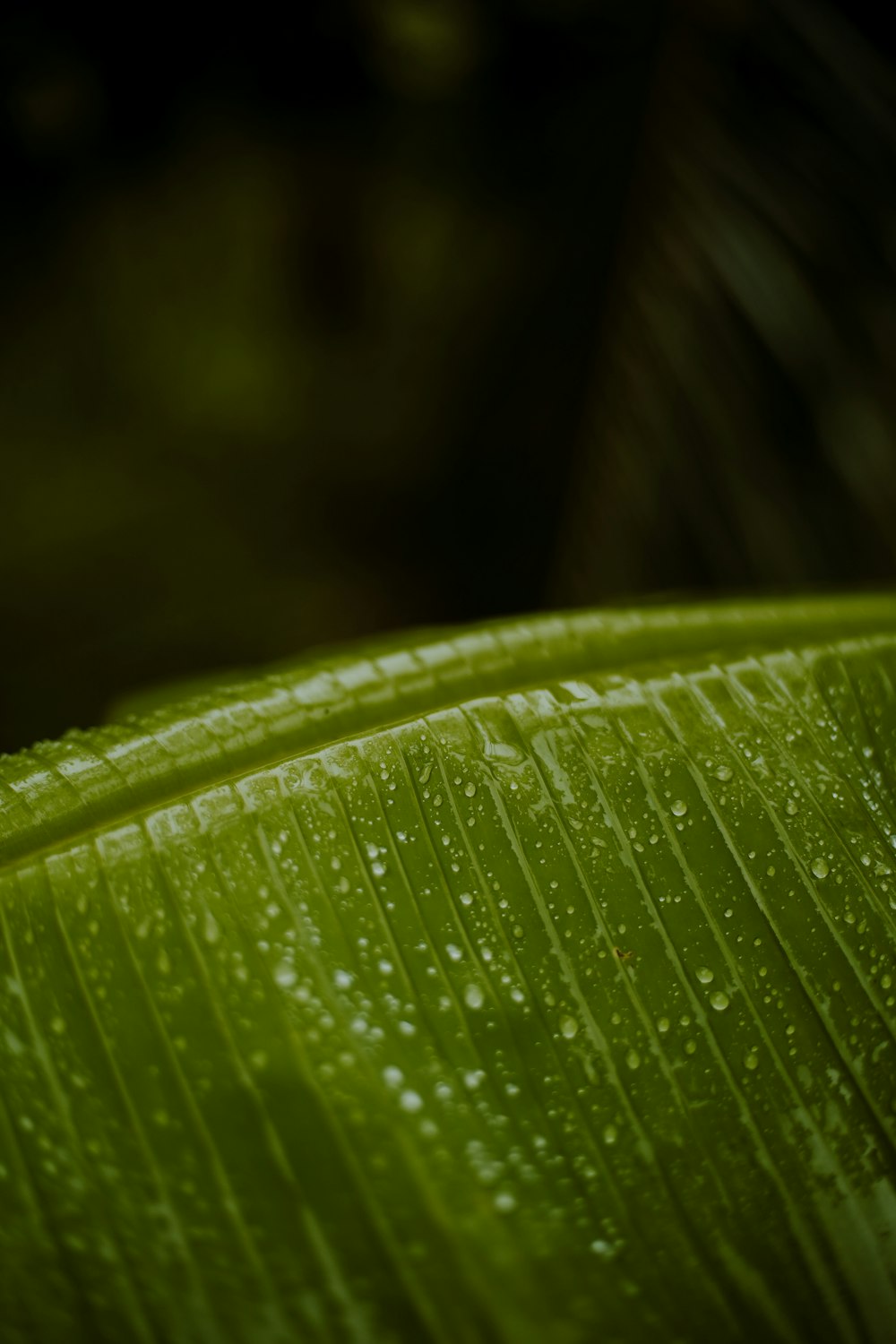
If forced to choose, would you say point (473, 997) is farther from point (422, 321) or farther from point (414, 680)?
point (422, 321)

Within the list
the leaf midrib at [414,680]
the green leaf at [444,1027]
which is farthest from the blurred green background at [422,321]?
the green leaf at [444,1027]

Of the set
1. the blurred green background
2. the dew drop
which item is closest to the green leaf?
the dew drop

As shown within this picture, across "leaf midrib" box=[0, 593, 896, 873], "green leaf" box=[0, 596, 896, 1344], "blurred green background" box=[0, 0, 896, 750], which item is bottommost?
"green leaf" box=[0, 596, 896, 1344]

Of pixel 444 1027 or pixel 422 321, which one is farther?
pixel 422 321

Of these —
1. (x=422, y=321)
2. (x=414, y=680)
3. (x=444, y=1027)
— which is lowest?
(x=444, y=1027)

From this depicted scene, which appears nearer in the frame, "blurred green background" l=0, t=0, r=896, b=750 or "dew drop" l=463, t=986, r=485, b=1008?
"dew drop" l=463, t=986, r=485, b=1008

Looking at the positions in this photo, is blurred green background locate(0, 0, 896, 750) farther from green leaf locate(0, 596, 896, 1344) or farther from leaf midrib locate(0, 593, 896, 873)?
green leaf locate(0, 596, 896, 1344)

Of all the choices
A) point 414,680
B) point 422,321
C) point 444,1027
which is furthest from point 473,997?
point 422,321

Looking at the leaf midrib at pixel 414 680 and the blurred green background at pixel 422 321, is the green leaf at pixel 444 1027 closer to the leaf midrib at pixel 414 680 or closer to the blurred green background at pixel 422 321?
the leaf midrib at pixel 414 680
